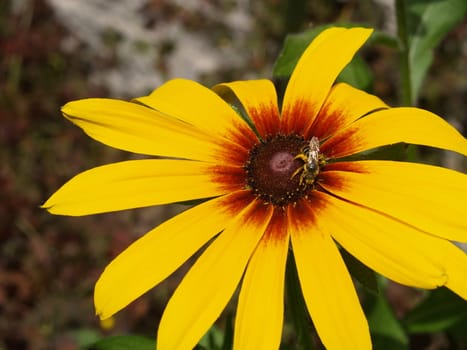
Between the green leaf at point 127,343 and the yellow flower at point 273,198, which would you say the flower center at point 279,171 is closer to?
the yellow flower at point 273,198

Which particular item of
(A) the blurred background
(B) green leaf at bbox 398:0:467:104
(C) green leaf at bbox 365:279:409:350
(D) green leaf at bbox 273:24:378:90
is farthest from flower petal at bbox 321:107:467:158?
(A) the blurred background

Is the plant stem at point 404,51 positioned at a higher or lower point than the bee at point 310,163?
higher

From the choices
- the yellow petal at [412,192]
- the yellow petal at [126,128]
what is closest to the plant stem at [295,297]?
the yellow petal at [412,192]

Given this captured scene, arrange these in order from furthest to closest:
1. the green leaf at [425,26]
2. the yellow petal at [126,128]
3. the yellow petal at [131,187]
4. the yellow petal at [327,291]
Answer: the green leaf at [425,26] < the yellow petal at [126,128] < the yellow petal at [131,187] < the yellow petal at [327,291]

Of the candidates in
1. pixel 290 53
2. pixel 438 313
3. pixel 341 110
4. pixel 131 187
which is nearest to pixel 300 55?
pixel 290 53

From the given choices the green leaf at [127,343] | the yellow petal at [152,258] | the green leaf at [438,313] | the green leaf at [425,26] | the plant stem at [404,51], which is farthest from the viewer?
the green leaf at [425,26]

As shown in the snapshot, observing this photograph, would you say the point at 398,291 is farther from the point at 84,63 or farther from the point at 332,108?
the point at 84,63

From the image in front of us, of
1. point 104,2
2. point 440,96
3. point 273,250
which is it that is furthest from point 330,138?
→ point 104,2
